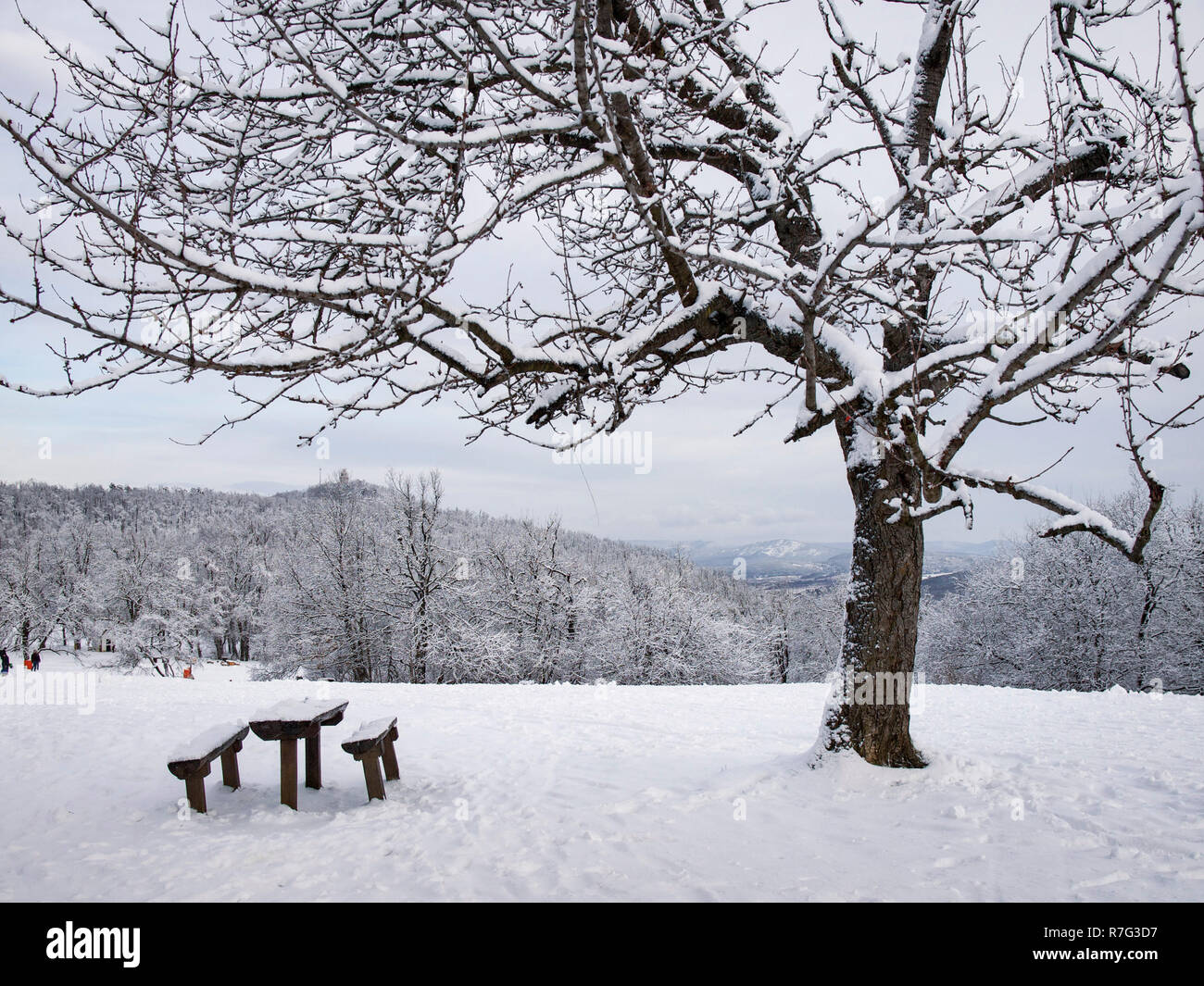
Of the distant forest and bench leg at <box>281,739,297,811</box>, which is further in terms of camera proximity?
the distant forest

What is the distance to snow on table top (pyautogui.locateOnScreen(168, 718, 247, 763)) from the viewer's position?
14.0 ft

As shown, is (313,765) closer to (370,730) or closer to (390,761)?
(390,761)

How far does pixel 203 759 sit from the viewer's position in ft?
13.9

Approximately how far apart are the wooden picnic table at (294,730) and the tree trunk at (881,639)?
3982 mm

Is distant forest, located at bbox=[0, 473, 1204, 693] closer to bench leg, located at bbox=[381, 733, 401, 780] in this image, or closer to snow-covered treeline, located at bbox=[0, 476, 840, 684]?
snow-covered treeline, located at bbox=[0, 476, 840, 684]

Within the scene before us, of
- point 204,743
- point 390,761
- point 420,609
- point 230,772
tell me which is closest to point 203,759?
point 204,743

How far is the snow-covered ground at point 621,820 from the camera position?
10.8ft

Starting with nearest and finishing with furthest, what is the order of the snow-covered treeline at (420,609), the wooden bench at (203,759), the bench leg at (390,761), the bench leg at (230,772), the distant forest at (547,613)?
1. the wooden bench at (203,759)
2. the bench leg at (230,772)
3. the bench leg at (390,761)
4. the distant forest at (547,613)
5. the snow-covered treeline at (420,609)

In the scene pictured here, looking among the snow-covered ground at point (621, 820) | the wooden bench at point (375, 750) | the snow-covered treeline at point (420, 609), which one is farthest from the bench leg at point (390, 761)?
the snow-covered treeline at point (420, 609)

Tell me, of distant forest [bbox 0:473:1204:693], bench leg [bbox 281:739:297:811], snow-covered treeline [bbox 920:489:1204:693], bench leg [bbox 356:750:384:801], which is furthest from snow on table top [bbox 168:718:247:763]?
snow-covered treeline [bbox 920:489:1204:693]

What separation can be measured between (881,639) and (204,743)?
5098 millimetres

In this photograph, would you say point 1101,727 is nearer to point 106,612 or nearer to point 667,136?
point 667,136

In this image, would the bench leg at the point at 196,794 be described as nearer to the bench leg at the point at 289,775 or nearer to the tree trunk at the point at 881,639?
the bench leg at the point at 289,775

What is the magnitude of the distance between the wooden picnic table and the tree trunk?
3982 mm
